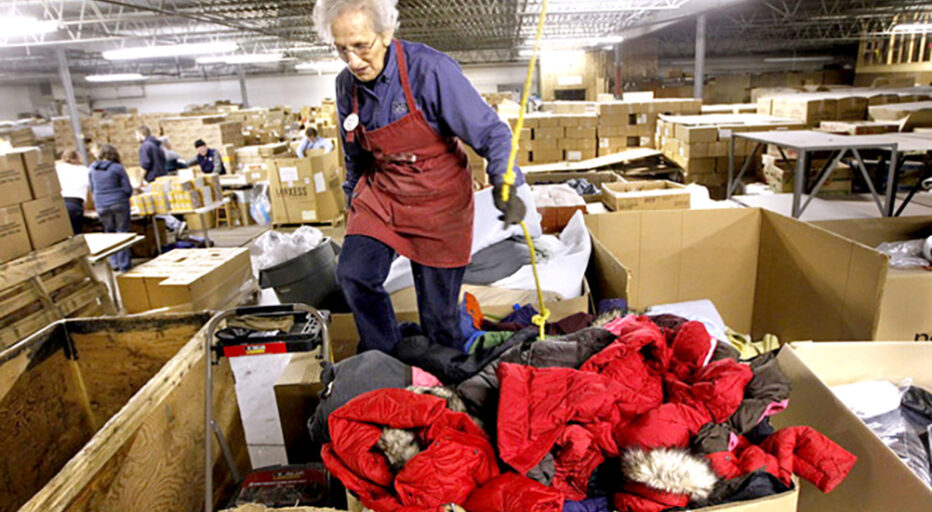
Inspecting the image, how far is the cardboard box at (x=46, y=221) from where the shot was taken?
10.7 ft

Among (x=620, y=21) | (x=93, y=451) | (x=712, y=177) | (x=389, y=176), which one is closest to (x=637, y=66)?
(x=620, y=21)

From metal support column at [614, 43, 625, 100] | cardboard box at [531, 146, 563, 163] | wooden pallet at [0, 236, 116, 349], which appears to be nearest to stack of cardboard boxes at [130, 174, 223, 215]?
wooden pallet at [0, 236, 116, 349]

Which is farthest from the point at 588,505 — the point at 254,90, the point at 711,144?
the point at 254,90

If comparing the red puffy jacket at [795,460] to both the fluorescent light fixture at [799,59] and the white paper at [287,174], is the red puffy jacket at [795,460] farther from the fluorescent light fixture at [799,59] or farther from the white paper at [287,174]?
the fluorescent light fixture at [799,59]

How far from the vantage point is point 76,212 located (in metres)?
5.68

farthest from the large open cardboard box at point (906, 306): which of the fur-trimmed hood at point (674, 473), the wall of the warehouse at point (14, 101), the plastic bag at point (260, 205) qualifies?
the wall of the warehouse at point (14, 101)

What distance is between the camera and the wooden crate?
1396 millimetres

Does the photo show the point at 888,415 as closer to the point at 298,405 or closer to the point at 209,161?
the point at 298,405

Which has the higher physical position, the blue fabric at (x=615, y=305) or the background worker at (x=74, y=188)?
the background worker at (x=74, y=188)

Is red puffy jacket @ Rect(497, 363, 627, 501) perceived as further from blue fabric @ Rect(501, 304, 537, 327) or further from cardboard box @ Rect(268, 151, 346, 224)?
cardboard box @ Rect(268, 151, 346, 224)

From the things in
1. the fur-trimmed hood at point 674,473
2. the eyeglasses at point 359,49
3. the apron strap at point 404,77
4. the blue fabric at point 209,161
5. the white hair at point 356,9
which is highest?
the white hair at point 356,9

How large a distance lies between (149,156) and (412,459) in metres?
7.38

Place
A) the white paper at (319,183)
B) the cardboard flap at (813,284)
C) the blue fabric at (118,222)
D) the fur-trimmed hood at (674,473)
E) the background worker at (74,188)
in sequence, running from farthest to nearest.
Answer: the white paper at (319,183) < the background worker at (74,188) < the blue fabric at (118,222) < the cardboard flap at (813,284) < the fur-trimmed hood at (674,473)

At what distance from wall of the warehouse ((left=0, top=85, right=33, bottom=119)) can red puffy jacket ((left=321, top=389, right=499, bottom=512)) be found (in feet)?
73.7
